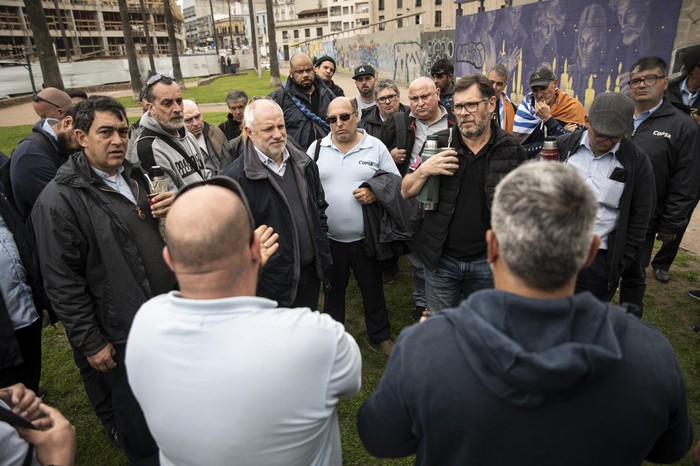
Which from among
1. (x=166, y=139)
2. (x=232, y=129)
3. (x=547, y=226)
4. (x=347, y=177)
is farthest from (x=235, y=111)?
(x=547, y=226)

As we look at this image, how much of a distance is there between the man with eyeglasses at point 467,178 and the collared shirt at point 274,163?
3.19ft

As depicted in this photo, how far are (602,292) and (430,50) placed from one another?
2262cm

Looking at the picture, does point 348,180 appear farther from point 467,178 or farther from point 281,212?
point 467,178

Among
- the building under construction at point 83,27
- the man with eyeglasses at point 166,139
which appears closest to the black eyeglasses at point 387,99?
the man with eyeglasses at point 166,139

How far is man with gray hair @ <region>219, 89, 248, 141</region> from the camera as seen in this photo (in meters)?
5.94

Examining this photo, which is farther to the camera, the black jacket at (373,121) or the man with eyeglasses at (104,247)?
the black jacket at (373,121)

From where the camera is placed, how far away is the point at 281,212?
3324 mm

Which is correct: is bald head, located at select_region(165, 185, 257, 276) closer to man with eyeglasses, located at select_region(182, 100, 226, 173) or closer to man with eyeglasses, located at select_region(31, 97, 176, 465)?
man with eyeglasses, located at select_region(31, 97, 176, 465)

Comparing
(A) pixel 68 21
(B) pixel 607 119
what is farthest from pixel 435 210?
(A) pixel 68 21

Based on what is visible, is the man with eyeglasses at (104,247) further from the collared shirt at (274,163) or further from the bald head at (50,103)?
the bald head at (50,103)

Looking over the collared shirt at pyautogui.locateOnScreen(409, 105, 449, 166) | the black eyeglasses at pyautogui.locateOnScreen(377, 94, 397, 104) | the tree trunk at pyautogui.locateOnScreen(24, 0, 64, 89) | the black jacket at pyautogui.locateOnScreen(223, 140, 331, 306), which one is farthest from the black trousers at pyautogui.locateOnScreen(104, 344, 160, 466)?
the tree trunk at pyautogui.locateOnScreen(24, 0, 64, 89)

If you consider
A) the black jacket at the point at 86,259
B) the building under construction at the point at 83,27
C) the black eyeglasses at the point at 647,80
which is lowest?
the black jacket at the point at 86,259

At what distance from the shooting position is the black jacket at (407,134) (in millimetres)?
4379

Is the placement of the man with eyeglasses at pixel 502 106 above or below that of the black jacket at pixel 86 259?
above
